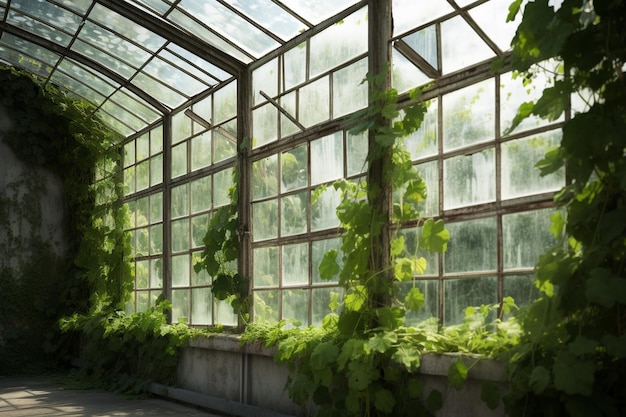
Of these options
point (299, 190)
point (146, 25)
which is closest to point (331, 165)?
point (299, 190)

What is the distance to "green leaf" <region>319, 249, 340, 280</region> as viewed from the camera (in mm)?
5520

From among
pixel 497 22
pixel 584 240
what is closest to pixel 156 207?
pixel 497 22

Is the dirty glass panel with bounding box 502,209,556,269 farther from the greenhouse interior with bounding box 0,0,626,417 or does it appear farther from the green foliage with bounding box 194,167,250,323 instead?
the green foliage with bounding box 194,167,250,323

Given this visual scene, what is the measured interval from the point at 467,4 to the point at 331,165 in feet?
5.84

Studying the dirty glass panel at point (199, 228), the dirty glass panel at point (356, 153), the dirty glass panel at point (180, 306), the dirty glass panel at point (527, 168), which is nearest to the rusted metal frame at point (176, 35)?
the dirty glass panel at point (199, 228)

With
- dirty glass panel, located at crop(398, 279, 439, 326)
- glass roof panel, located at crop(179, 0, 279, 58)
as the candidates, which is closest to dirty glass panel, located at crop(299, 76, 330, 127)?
glass roof panel, located at crop(179, 0, 279, 58)

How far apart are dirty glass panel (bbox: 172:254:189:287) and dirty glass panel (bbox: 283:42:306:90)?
274 centimetres

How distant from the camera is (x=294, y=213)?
6.64 m

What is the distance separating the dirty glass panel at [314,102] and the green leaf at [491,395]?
281 cm

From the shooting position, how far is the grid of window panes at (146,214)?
31.6 ft

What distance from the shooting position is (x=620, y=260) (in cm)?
357

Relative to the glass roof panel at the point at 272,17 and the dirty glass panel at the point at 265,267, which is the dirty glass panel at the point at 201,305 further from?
the glass roof panel at the point at 272,17

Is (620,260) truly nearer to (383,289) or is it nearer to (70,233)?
(383,289)

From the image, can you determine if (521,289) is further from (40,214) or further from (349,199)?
(40,214)
